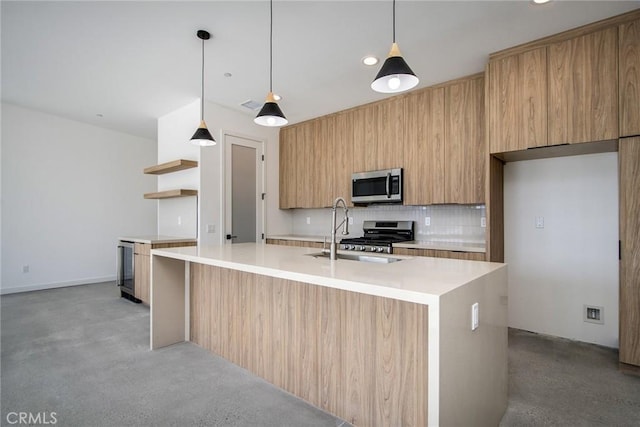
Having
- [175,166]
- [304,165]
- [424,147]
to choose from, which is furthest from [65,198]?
[424,147]

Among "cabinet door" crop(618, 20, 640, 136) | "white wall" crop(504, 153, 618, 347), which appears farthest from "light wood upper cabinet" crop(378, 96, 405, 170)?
"cabinet door" crop(618, 20, 640, 136)

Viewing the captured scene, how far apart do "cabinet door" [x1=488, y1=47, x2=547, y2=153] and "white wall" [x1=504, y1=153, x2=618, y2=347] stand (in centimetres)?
66

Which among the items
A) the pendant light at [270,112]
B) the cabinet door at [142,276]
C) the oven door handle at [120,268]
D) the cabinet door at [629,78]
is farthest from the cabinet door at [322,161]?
the cabinet door at [629,78]

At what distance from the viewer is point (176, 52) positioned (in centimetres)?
290

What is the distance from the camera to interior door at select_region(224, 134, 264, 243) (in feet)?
14.5

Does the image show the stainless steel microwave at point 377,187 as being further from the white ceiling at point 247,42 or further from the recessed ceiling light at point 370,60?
the recessed ceiling light at point 370,60

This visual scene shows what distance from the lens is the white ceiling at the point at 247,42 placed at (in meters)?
2.30

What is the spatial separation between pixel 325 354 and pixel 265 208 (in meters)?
3.33

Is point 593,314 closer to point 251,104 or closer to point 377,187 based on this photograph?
point 377,187

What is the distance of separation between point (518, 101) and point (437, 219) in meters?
1.58

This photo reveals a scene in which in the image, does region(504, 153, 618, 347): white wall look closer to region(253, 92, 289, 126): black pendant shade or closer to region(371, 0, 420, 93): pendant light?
region(371, 0, 420, 93): pendant light

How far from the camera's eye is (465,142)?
11.0ft

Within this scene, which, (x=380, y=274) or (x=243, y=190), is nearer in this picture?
(x=380, y=274)

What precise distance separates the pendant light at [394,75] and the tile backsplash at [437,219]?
2.24 metres
